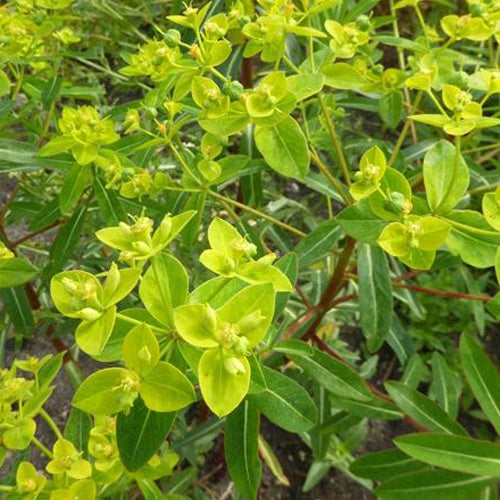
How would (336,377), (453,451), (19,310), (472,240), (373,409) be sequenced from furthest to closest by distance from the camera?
(19,310), (373,409), (336,377), (453,451), (472,240)

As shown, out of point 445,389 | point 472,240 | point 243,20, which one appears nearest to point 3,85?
point 243,20

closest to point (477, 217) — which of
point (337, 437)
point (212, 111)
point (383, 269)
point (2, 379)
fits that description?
point (383, 269)

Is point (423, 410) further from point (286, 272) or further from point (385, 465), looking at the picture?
point (286, 272)

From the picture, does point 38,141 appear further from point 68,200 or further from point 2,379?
point 2,379

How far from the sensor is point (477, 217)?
36.5 inches

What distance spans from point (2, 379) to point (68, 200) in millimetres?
387

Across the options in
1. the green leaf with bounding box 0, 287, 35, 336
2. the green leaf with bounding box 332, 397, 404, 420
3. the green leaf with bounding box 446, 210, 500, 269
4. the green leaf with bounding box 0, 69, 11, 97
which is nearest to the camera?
the green leaf with bounding box 446, 210, 500, 269

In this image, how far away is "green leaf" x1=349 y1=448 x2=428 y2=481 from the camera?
1374 mm

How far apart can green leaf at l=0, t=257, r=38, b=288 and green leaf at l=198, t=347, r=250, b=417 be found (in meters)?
0.67

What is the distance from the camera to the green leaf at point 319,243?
4.07 feet

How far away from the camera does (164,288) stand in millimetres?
819

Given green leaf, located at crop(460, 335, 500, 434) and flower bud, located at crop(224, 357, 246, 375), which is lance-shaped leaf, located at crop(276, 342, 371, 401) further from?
flower bud, located at crop(224, 357, 246, 375)

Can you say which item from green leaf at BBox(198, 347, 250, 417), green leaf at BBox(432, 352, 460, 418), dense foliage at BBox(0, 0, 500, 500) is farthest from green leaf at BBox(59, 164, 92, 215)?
green leaf at BBox(432, 352, 460, 418)

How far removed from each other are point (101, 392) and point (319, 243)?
0.61 meters
